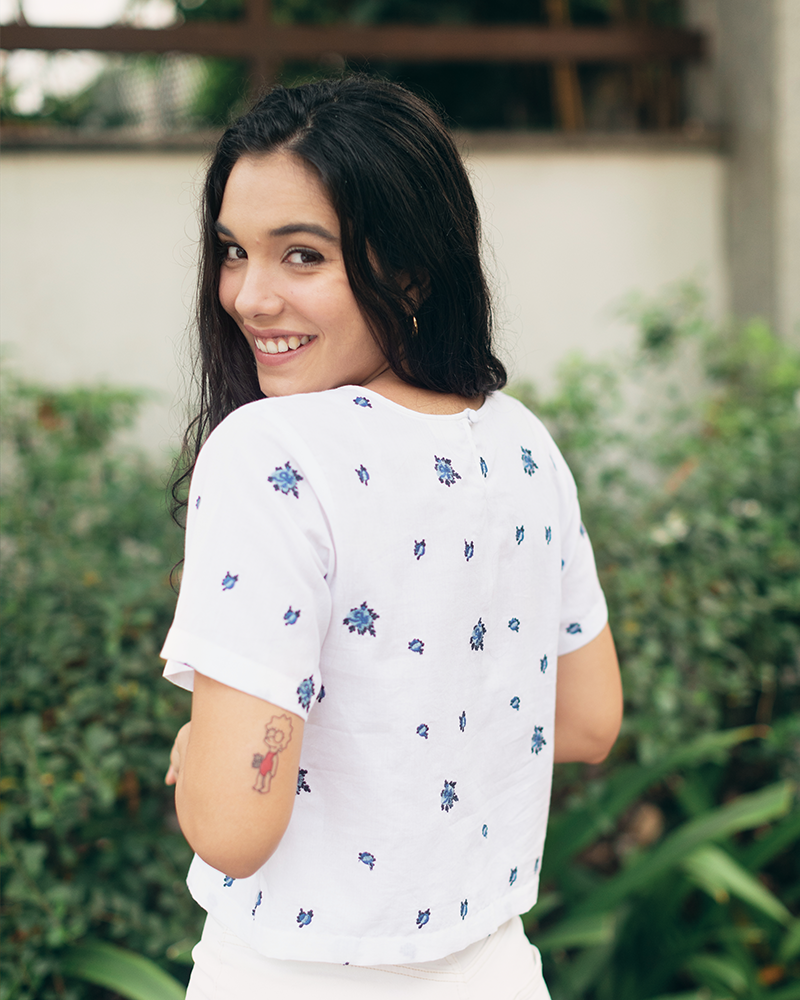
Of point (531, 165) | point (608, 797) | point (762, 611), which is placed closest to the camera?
point (608, 797)

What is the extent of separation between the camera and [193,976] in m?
0.98

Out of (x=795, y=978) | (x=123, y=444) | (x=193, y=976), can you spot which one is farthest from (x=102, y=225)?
(x=795, y=978)

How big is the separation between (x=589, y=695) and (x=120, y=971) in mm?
1079

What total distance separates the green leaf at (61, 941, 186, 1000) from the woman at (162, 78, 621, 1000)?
0.77 meters

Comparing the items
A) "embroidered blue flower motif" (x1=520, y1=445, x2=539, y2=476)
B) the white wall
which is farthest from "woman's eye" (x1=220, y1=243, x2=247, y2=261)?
the white wall

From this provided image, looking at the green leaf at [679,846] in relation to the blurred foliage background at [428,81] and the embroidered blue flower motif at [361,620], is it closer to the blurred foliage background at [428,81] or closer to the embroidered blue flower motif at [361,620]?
the embroidered blue flower motif at [361,620]

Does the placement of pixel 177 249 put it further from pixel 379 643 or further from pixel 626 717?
pixel 379 643

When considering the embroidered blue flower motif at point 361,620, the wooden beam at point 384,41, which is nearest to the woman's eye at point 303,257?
the embroidered blue flower motif at point 361,620

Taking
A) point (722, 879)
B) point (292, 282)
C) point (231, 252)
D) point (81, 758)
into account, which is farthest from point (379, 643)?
point (722, 879)

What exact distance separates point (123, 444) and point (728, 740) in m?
2.11

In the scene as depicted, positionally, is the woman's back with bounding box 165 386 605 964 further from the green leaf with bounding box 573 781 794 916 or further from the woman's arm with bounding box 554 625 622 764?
the green leaf with bounding box 573 781 794 916

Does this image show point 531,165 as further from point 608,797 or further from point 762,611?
point 608,797

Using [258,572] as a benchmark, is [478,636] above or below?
below

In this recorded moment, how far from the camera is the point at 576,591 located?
1191 mm
